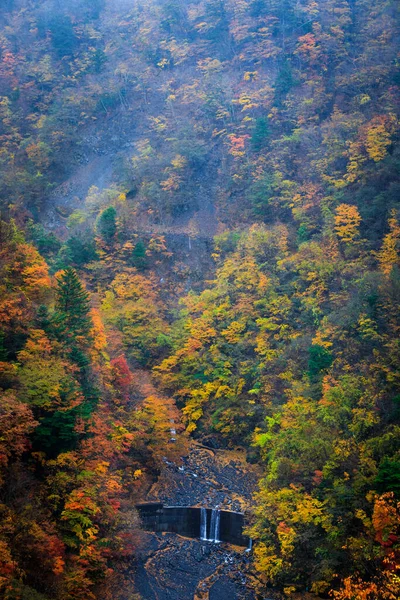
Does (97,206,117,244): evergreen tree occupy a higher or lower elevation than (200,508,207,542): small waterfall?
higher

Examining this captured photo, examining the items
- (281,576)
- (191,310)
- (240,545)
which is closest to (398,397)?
(281,576)

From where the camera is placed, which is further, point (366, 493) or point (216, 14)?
point (216, 14)

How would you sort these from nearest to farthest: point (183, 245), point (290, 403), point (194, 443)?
point (290, 403)
point (194, 443)
point (183, 245)

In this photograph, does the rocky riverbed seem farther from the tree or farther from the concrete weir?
the tree

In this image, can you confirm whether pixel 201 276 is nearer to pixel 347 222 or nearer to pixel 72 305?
pixel 347 222

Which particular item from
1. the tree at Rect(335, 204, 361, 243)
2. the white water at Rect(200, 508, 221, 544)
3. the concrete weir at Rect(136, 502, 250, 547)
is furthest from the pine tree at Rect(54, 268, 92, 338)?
the tree at Rect(335, 204, 361, 243)

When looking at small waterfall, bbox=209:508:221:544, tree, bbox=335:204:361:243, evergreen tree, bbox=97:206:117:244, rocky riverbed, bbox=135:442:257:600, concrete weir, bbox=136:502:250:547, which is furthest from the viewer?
evergreen tree, bbox=97:206:117:244

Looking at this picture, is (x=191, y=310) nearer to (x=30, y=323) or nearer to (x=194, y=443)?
(x=194, y=443)
